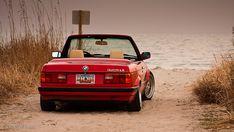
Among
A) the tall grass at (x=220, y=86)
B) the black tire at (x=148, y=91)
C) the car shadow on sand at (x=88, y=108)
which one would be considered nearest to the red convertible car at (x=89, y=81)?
the car shadow on sand at (x=88, y=108)

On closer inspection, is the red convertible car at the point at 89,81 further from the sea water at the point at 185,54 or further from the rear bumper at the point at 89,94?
the sea water at the point at 185,54

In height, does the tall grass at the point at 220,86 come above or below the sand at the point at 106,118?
above

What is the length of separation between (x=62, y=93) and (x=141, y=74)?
1631 millimetres

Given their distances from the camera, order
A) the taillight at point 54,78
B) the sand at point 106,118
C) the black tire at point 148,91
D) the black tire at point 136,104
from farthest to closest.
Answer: the black tire at point 148,91
the black tire at point 136,104
the taillight at point 54,78
the sand at point 106,118

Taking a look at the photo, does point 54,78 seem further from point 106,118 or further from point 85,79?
point 106,118

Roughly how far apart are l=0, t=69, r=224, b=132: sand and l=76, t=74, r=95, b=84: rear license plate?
54 cm

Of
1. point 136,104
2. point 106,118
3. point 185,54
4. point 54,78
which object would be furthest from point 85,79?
point 185,54

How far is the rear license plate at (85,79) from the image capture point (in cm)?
973

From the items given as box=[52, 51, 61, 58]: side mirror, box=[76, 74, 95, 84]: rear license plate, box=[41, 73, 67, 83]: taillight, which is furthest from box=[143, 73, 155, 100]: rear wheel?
box=[41, 73, 67, 83]: taillight

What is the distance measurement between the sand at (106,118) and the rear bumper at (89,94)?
0.93 ft

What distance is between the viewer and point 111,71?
972 cm

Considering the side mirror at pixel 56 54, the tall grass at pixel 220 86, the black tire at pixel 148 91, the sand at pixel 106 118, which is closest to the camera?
the sand at pixel 106 118

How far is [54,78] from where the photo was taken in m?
9.81

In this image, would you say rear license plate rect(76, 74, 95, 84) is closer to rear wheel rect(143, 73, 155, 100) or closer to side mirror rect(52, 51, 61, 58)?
Answer: side mirror rect(52, 51, 61, 58)
